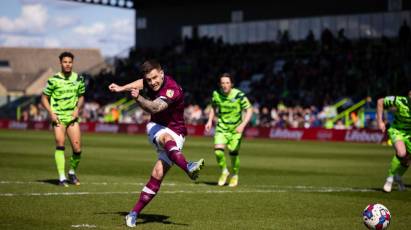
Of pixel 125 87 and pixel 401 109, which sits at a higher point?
pixel 125 87

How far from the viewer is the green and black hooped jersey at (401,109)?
16172mm

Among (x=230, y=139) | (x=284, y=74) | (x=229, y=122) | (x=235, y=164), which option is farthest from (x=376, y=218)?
(x=284, y=74)

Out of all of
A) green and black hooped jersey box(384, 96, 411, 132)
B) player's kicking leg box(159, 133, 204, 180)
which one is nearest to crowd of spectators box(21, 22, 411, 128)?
green and black hooped jersey box(384, 96, 411, 132)

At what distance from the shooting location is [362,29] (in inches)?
2202

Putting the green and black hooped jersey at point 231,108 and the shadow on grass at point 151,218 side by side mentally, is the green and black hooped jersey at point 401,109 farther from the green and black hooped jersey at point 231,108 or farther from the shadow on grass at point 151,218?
the shadow on grass at point 151,218

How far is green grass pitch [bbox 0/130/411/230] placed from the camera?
36.6ft

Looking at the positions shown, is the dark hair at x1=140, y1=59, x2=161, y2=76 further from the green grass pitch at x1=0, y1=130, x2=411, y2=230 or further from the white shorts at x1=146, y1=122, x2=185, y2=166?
the green grass pitch at x1=0, y1=130, x2=411, y2=230

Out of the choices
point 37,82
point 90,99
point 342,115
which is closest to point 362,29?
point 342,115

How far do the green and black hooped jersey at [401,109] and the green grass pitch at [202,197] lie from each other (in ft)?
4.39

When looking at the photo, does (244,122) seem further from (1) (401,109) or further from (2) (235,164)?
(1) (401,109)

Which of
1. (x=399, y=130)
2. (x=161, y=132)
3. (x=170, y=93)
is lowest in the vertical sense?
(x=399, y=130)

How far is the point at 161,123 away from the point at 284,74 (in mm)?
42582

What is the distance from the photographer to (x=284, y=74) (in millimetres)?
53344

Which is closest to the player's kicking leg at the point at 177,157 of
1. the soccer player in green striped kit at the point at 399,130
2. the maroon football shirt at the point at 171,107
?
the maroon football shirt at the point at 171,107
